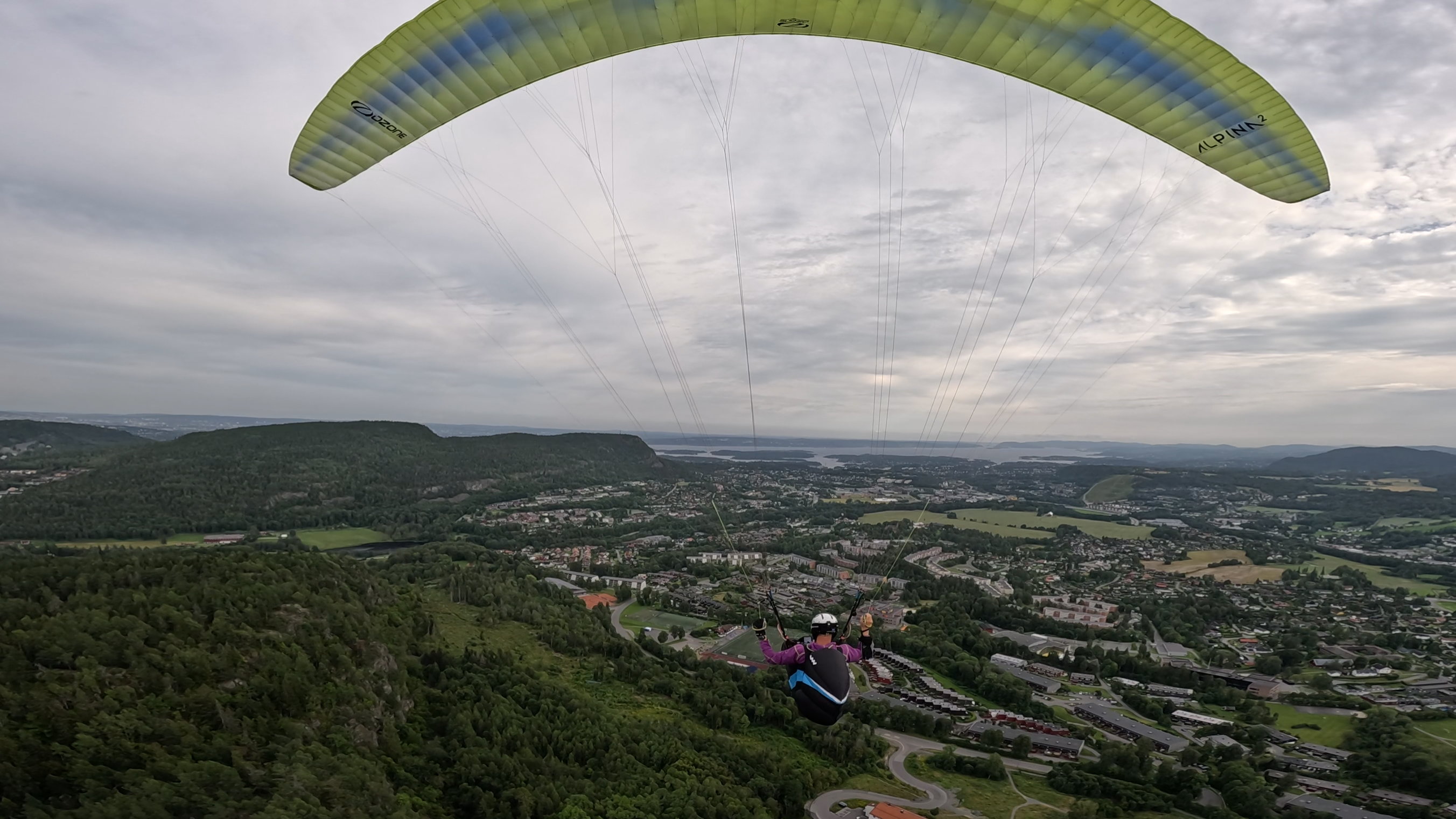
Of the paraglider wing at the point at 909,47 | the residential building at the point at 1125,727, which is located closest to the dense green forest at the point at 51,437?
the paraglider wing at the point at 909,47

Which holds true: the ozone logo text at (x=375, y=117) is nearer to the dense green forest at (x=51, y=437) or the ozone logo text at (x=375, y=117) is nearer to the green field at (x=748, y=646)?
the green field at (x=748, y=646)

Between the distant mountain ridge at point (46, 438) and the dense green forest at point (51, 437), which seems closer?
the distant mountain ridge at point (46, 438)

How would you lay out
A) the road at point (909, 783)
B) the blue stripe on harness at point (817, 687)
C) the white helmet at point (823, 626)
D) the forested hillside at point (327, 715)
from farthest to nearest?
1. the road at point (909, 783)
2. the forested hillside at point (327, 715)
3. the white helmet at point (823, 626)
4. the blue stripe on harness at point (817, 687)

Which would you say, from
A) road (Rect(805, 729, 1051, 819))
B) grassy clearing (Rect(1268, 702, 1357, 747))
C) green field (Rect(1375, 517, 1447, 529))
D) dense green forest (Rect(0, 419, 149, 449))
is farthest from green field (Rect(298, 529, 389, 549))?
green field (Rect(1375, 517, 1447, 529))

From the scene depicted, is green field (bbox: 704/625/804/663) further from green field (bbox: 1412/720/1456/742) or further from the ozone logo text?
the ozone logo text

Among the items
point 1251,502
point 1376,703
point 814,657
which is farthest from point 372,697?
point 1251,502

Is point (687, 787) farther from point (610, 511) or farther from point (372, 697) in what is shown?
point (610, 511)
